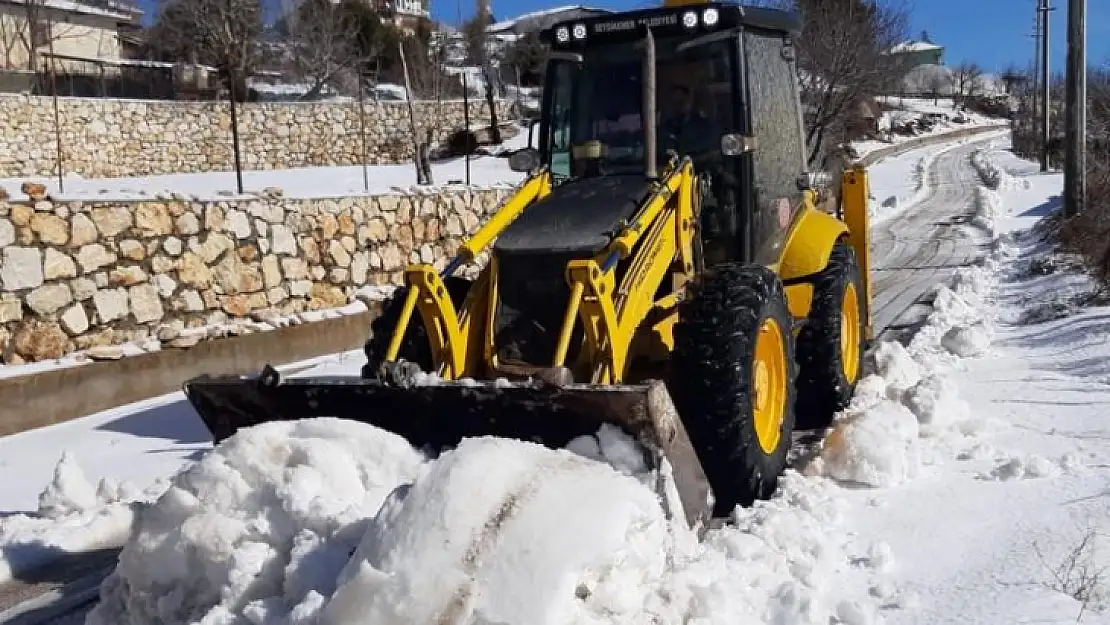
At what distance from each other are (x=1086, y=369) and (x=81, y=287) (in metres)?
7.72

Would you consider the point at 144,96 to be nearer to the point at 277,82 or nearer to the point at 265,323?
the point at 277,82

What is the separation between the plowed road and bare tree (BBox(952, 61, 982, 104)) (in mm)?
54053

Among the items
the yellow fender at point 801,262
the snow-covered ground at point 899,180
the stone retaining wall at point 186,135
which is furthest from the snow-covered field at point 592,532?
the stone retaining wall at point 186,135

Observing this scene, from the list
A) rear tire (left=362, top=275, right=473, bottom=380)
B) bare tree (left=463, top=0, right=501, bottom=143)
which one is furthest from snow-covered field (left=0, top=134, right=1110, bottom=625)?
bare tree (left=463, top=0, right=501, bottom=143)

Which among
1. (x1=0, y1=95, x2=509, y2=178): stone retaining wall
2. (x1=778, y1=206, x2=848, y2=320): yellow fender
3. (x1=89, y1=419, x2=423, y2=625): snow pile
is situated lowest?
(x1=89, y1=419, x2=423, y2=625): snow pile

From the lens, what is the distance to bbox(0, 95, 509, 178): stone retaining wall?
22688mm

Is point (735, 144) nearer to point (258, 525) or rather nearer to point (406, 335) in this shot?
point (406, 335)

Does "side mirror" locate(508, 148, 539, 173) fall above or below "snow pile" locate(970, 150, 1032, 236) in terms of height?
above

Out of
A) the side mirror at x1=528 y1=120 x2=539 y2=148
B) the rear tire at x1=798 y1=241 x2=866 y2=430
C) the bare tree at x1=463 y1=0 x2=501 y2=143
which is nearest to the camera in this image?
the rear tire at x1=798 y1=241 x2=866 y2=430

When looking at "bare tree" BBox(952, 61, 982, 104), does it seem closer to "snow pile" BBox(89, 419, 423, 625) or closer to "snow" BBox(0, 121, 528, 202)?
"snow" BBox(0, 121, 528, 202)

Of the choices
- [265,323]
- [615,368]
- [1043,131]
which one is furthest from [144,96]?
[615,368]

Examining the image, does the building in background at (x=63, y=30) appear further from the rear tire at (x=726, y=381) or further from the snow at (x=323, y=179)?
the rear tire at (x=726, y=381)

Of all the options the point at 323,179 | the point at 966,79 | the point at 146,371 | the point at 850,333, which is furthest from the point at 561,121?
the point at 966,79

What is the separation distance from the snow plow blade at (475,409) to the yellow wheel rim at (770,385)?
0.86 metres
